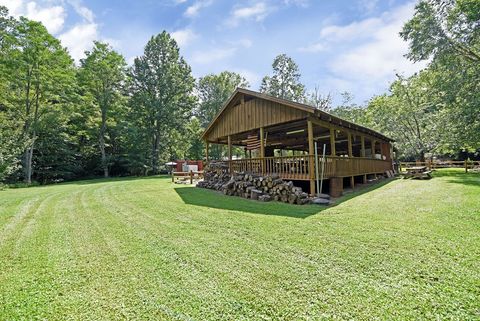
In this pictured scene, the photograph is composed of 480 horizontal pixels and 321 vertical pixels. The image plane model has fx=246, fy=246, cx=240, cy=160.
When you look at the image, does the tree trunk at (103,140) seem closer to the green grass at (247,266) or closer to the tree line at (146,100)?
the tree line at (146,100)

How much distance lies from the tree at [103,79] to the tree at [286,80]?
2010 centimetres

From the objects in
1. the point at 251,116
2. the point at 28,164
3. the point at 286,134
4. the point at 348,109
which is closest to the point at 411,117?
the point at 286,134

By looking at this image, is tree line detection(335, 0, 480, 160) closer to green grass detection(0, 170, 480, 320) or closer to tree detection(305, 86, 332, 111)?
green grass detection(0, 170, 480, 320)

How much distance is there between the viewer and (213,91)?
37.8 meters

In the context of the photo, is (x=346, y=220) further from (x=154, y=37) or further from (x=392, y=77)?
→ (x=154, y=37)

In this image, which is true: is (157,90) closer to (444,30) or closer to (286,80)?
(286,80)

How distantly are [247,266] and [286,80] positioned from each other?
35727 mm

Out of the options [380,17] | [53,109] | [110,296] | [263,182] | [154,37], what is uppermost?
[154,37]

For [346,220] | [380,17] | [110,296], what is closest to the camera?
[110,296]

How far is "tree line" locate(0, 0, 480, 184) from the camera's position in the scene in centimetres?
1495

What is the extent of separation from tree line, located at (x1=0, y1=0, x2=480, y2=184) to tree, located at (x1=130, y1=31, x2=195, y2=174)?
0.37 ft

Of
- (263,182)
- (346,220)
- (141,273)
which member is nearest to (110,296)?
(141,273)

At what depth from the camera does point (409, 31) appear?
16500 millimetres

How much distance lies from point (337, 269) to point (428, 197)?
6200 mm
